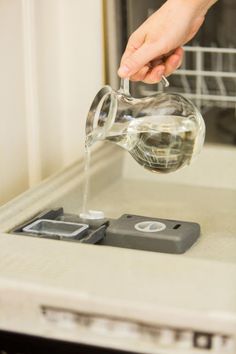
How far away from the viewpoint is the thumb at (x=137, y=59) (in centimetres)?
110

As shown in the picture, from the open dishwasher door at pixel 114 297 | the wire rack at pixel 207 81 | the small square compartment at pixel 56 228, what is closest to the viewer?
the open dishwasher door at pixel 114 297

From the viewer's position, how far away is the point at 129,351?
2.72ft

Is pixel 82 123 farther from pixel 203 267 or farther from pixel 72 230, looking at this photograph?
pixel 203 267

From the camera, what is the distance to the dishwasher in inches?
31.4

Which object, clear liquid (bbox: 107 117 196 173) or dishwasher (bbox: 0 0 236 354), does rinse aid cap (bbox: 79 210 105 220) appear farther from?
clear liquid (bbox: 107 117 196 173)

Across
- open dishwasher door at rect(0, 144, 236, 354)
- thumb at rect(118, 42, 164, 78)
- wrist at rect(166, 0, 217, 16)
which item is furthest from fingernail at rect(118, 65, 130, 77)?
open dishwasher door at rect(0, 144, 236, 354)

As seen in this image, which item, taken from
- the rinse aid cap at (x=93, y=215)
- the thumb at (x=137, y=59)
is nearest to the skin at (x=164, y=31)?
the thumb at (x=137, y=59)

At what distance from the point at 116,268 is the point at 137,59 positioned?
0.34m

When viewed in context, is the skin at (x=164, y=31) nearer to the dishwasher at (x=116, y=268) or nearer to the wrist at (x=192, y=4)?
the wrist at (x=192, y=4)

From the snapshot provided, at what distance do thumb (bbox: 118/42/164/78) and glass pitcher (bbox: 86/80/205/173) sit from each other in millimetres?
37

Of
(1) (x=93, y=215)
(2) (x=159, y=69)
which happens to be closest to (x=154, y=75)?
(2) (x=159, y=69)

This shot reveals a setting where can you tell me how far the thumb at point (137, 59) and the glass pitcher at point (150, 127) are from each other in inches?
1.5

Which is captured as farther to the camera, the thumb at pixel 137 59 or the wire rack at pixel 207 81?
the wire rack at pixel 207 81

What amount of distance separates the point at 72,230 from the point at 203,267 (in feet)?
0.71
